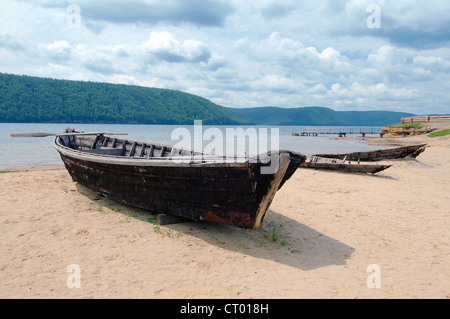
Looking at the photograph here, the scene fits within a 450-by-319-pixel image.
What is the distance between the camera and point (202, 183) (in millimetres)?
5277

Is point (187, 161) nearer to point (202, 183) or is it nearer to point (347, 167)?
point (202, 183)

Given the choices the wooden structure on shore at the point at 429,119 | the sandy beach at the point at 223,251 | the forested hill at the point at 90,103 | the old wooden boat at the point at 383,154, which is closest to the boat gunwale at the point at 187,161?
the sandy beach at the point at 223,251

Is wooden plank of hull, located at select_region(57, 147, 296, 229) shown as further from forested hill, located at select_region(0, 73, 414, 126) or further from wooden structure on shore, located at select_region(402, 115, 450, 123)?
forested hill, located at select_region(0, 73, 414, 126)

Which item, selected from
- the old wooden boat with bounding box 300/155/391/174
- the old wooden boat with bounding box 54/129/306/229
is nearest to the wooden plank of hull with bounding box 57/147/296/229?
the old wooden boat with bounding box 54/129/306/229

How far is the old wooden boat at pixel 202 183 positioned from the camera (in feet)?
15.8

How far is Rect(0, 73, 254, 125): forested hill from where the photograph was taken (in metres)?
97.8

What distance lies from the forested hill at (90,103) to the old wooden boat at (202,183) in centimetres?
10628

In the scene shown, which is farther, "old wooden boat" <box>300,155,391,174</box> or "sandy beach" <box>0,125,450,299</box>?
"old wooden boat" <box>300,155,391,174</box>

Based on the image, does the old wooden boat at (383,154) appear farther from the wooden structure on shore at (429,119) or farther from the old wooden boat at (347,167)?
the wooden structure on shore at (429,119)
